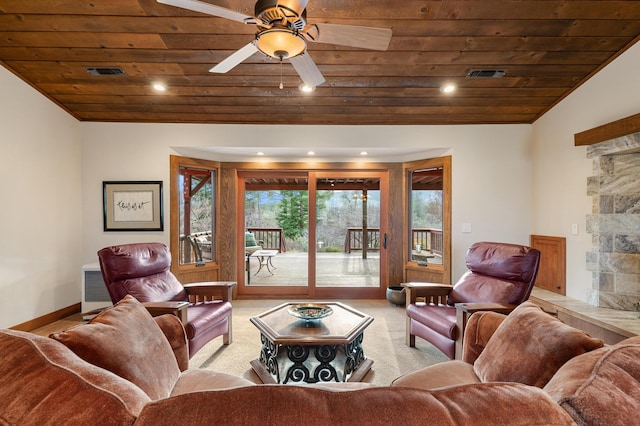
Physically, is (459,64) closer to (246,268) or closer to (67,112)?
(246,268)

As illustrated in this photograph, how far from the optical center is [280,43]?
1.85m

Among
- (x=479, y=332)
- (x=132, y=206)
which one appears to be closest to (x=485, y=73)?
(x=479, y=332)

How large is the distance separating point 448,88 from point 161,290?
3.83 m

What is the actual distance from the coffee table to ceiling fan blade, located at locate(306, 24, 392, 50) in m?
2.07

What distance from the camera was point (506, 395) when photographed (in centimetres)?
67

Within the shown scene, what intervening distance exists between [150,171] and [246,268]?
205cm

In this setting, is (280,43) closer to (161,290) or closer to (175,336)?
(175,336)

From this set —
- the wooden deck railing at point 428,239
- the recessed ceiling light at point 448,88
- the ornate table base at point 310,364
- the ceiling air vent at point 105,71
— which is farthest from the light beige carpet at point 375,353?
the ceiling air vent at point 105,71

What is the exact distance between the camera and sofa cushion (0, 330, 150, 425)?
2.06 feet

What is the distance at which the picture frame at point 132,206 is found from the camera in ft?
14.1

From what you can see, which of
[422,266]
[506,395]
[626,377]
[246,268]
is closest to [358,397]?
[506,395]

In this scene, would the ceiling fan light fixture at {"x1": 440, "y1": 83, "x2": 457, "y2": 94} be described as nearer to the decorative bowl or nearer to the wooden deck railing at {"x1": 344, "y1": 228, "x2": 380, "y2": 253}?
the wooden deck railing at {"x1": 344, "y1": 228, "x2": 380, "y2": 253}

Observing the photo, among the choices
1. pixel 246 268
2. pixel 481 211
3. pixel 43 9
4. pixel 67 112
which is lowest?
pixel 246 268

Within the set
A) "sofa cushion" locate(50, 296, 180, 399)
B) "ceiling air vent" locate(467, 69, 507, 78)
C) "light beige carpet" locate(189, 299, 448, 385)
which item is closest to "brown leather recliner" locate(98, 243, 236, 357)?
"light beige carpet" locate(189, 299, 448, 385)
